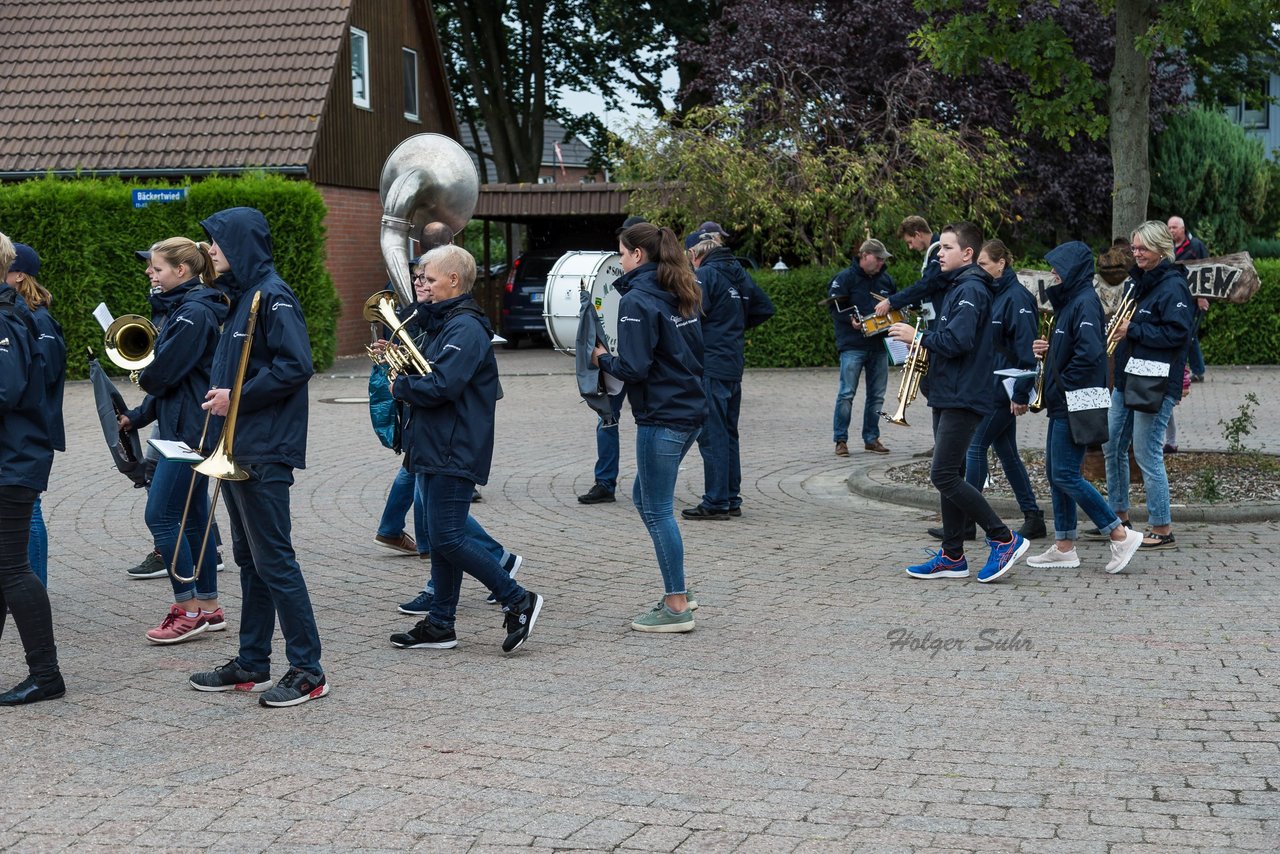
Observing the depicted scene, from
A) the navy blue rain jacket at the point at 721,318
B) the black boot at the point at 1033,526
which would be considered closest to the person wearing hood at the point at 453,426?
the navy blue rain jacket at the point at 721,318

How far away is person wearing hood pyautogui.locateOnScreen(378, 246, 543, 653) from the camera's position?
605 centimetres

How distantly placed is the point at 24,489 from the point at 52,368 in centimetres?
53

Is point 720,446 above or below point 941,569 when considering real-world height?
above

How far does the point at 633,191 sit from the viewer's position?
22.0 metres

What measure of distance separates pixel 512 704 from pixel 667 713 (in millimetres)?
596

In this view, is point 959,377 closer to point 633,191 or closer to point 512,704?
point 512,704

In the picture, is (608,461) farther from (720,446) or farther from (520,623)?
(520,623)

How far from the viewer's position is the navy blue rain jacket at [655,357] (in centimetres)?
659

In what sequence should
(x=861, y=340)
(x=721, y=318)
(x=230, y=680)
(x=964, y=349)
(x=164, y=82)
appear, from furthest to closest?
(x=164, y=82) → (x=861, y=340) → (x=721, y=318) → (x=964, y=349) → (x=230, y=680)

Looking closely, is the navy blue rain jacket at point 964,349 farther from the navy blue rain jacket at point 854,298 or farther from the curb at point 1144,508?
the navy blue rain jacket at point 854,298

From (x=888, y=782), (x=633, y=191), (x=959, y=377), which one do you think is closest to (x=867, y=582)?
(x=959, y=377)

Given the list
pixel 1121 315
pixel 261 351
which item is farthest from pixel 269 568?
pixel 1121 315

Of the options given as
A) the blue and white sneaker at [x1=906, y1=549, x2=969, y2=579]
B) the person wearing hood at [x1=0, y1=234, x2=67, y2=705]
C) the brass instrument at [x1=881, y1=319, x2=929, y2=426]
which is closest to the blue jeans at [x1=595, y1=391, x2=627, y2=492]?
the brass instrument at [x1=881, y1=319, x2=929, y2=426]

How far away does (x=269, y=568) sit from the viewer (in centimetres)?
559
